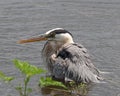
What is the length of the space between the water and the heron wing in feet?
0.95

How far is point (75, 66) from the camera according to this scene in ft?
29.5

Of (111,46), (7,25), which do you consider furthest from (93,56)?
(7,25)

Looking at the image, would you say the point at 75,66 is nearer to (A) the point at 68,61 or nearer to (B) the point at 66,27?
(A) the point at 68,61

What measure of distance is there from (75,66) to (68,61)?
0.58 feet

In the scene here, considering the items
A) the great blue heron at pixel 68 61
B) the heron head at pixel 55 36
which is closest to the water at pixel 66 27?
the great blue heron at pixel 68 61

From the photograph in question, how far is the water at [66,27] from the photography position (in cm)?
908

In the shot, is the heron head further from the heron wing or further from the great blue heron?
the heron wing

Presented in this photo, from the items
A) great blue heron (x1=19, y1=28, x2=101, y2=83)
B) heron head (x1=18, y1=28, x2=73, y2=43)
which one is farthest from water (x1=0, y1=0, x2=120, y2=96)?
heron head (x1=18, y1=28, x2=73, y2=43)

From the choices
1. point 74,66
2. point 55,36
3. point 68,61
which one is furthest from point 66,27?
point 74,66

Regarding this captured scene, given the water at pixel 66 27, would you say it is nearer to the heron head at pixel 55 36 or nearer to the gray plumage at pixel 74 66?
the gray plumage at pixel 74 66

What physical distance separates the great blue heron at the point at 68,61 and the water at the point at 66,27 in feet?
0.88

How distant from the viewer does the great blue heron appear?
891 cm

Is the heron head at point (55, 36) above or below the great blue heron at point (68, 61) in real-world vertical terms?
above

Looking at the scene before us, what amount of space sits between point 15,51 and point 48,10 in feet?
8.97
